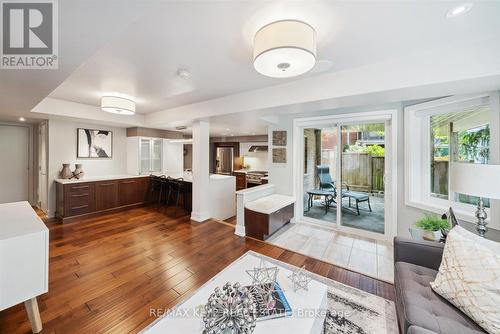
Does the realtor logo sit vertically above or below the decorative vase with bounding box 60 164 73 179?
above

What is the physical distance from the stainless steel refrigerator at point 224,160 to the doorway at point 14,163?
5.89 meters

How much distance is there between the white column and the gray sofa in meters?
3.35

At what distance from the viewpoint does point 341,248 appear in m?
3.04

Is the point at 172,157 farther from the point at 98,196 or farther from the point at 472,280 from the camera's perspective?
the point at 472,280

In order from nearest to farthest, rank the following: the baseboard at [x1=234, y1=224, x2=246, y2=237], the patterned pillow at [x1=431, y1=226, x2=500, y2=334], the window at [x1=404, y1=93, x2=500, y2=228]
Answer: the patterned pillow at [x1=431, y1=226, x2=500, y2=334]
the window at [x1=404, y1=93, x2=500, y2=228]
the baseboard at [x1=234, y1=224, x2=246, y2=237]

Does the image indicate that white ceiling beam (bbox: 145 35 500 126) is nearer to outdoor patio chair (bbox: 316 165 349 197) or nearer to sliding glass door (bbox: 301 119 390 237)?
sliding glass door (bbox: 301 119 390 237)

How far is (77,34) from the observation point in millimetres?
1354

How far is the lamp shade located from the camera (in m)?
1.47

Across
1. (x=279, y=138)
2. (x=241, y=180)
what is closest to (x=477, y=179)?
(x=279, y=138)

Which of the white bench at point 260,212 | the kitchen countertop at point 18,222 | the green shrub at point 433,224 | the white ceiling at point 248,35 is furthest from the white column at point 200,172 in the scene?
the green shrub at point 433,224

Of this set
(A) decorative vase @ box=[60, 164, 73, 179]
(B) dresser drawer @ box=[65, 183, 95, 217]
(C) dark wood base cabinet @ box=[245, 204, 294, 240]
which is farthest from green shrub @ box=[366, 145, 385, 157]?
(A) decorative vase @ box=[60, 164, 73, 179]

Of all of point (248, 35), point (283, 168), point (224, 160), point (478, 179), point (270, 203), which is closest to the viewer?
point (478, 179)

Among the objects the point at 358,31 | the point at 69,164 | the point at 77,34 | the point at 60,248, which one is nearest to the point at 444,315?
the point at 358,31

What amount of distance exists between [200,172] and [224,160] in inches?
195
